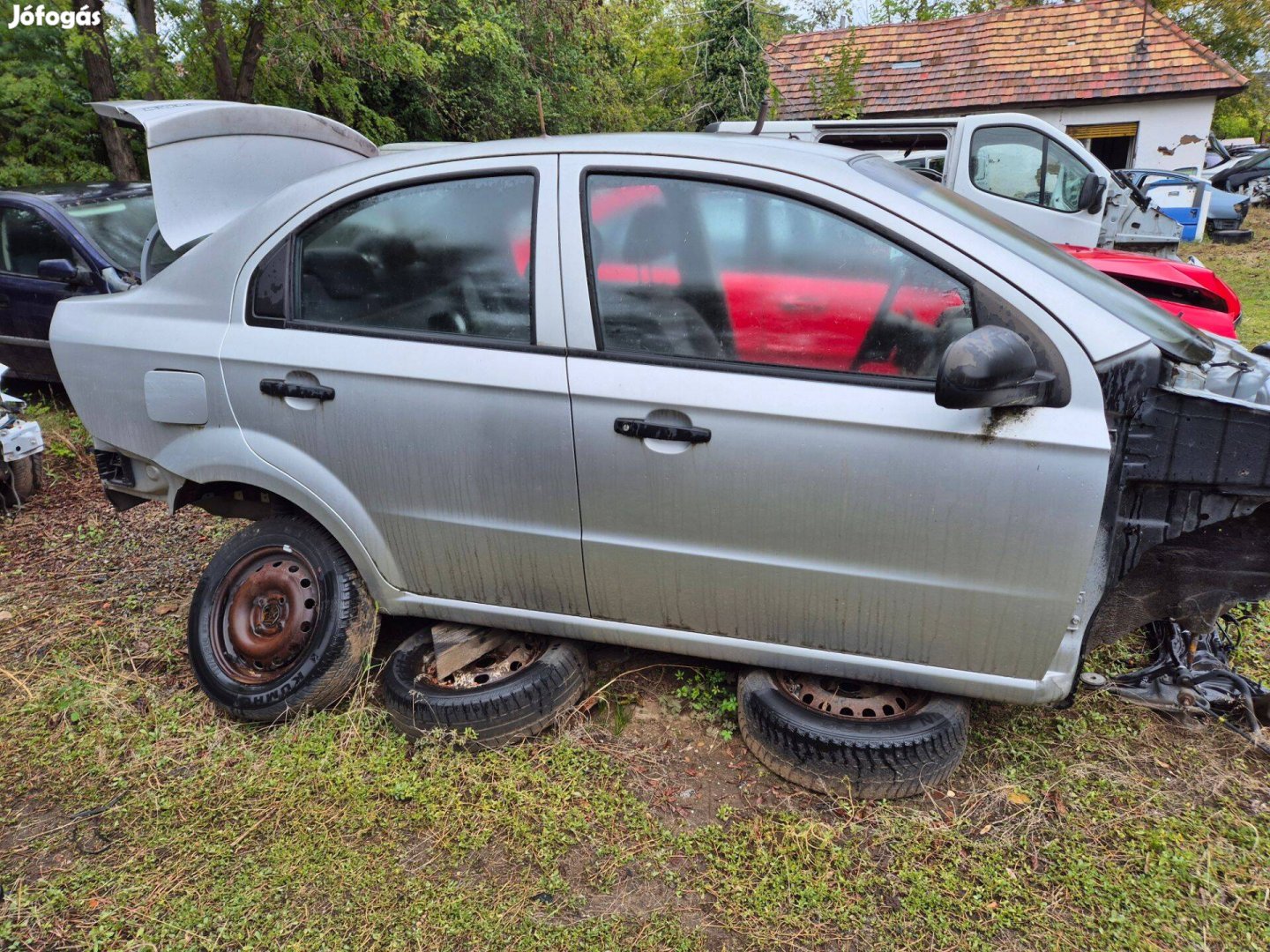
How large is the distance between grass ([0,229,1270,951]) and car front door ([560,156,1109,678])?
501 mm

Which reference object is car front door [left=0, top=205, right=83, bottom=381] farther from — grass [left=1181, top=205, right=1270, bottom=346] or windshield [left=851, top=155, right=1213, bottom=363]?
grass [left=1181, top=205, right=1270, bottom=346]

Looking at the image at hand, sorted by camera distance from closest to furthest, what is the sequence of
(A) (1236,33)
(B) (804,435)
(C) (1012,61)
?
(B) (804,435), (C) (1012,61), (A) (1236,33)

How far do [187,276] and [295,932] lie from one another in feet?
6.98

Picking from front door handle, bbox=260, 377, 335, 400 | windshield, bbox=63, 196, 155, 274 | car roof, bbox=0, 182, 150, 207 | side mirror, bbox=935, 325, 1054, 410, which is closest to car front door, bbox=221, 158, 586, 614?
front door handle, bbox=260, 377, 335, 400

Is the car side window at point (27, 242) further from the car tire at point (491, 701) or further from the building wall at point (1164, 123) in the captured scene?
the building wall at point (1164, 123)

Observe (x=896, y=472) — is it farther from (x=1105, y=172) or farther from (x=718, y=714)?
(x=1105, y=172)

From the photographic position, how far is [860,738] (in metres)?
2.50

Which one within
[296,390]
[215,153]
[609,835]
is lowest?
[609,835]

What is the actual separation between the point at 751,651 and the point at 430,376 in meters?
1.28

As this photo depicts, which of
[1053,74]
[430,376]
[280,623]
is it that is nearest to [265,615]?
[280,623]

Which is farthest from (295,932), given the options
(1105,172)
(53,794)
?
(1105,172)

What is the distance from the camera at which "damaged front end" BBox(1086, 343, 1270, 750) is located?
87.1 inches

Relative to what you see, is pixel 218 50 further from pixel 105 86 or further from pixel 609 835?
pixel 609 835

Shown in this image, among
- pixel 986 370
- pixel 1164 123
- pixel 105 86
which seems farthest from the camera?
pixel 1164 123
